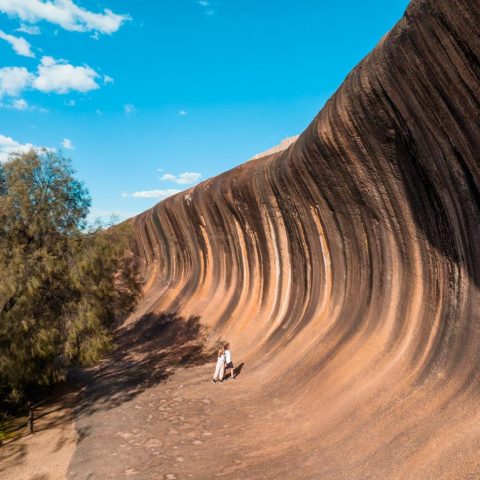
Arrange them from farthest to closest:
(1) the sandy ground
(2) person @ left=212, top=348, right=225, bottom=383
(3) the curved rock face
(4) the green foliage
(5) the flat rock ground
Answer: (2) person @ left=212, top=348, right=225, bottom=383, (4) the green foliage, (1) the sandy ground, (5) the flat rock ground, (3) the curved rock face

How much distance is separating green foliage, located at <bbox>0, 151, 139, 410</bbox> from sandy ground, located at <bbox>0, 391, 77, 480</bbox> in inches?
44.4

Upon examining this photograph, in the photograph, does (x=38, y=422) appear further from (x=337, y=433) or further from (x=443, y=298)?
(x=443, y=298)

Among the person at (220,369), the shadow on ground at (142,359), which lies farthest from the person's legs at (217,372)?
the shadow on ground at (142,359)

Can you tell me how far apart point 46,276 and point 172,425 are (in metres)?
5.40

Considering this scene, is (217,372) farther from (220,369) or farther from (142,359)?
(142,359)

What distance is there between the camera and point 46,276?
11016 millimetres

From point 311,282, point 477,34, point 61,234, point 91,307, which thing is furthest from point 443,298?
point 61,234

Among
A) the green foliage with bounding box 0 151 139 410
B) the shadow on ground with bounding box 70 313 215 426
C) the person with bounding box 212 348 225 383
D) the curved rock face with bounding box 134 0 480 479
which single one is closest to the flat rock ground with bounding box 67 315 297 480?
the shadow on ground with bounding box 70 313 215 426

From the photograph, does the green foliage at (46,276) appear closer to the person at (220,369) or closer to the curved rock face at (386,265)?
the person at (220,369)

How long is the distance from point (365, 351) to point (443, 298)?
8.09 ft

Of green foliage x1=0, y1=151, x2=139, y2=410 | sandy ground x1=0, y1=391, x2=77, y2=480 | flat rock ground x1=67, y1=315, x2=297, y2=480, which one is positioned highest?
green foliage x1=0, y1=151, x2=139, y2=410

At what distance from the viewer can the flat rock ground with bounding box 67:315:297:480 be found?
25.4 feet

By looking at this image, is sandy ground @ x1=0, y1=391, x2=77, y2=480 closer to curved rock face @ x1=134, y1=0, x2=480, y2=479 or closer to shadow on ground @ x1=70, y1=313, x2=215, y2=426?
shadow on ground @ x1=70, y1=313, x2=215, y2=426

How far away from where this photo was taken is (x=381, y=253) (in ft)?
33.4
